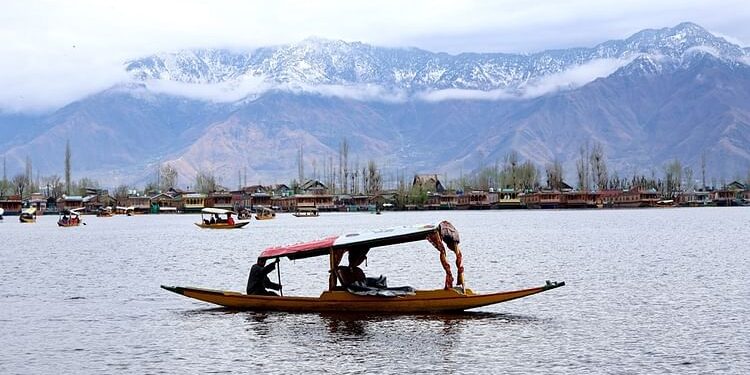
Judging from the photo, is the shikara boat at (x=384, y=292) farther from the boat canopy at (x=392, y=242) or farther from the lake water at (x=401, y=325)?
the lake water at (x=401, y=325)

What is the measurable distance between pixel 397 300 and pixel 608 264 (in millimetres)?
35314

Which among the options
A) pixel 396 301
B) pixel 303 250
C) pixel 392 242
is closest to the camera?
pixel 396 301

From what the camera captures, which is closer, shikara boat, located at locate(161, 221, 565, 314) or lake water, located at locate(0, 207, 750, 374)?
lake water, located at locate(0, 207, 750, 374)

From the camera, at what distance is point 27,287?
2532 inches

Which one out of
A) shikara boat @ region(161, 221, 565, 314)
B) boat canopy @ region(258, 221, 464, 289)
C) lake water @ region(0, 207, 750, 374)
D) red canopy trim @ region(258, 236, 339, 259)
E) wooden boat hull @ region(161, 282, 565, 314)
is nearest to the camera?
lake water @ region(0, 207, 750, 374)

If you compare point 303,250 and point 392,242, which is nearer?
point 392,242

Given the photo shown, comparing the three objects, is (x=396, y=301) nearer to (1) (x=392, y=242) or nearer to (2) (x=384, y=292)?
(2) (x=384, y=292)

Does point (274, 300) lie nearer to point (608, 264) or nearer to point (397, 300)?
point (397, 300)

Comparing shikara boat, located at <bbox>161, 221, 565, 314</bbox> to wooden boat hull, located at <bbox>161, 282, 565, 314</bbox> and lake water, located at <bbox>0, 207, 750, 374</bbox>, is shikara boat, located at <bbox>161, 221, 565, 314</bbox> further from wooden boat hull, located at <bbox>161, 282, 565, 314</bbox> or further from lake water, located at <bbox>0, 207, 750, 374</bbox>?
lake water, located at <bbox>0, 207, 750, 374</bbox>

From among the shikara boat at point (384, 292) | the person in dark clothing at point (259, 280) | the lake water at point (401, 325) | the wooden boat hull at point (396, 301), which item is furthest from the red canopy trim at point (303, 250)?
the lake water at point (401, 325)

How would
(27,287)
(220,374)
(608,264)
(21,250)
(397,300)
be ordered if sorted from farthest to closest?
(21,250)
(608,264)
(27,287)
(397,300)
(220,374)

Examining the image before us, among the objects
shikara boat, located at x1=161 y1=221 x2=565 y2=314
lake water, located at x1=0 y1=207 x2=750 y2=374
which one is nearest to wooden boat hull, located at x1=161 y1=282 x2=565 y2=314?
shikara boat, located at x1=161 y1=221 x2=565 y2=314

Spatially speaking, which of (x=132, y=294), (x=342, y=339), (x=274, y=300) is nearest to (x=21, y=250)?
(x=132, y=294)

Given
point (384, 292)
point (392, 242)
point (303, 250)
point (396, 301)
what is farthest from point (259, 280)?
point (396, 301)
